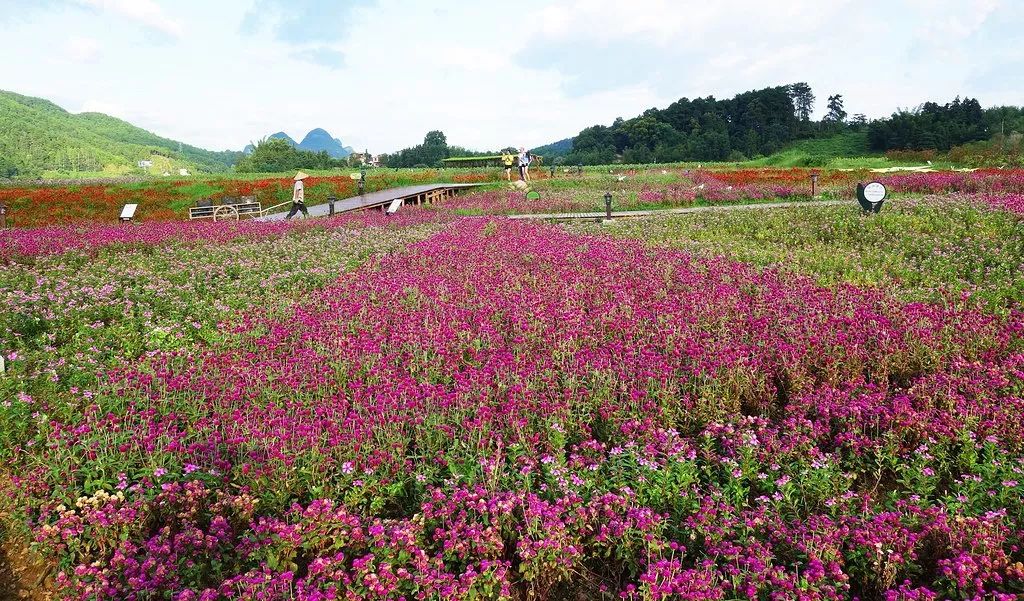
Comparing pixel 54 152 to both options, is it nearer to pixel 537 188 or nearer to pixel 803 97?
pixel 537 188

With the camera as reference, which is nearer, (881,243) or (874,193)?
(881,243)

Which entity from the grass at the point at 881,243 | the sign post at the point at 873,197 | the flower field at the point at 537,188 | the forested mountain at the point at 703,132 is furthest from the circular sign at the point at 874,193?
the forested mountain at the point at 703,132

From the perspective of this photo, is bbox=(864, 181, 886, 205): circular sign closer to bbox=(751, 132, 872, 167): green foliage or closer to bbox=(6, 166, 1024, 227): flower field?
bbox=(6, 166, 1024, 227): flower field

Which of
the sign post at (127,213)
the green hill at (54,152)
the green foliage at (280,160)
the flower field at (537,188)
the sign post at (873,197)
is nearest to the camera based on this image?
the sign post at (873,197)

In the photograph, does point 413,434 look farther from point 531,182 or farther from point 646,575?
point 531,182

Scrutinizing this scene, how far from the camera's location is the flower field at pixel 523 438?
3.06m

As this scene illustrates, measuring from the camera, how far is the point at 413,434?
14.8 ft

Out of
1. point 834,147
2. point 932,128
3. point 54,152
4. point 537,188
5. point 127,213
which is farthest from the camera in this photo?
point 54,152

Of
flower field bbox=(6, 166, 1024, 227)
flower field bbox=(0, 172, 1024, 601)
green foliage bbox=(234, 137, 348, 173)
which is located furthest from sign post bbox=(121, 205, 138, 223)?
green foliage bbox=(234, 137, 348, 173)

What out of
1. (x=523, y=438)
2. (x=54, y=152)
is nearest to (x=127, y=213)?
(x=523, y=438)

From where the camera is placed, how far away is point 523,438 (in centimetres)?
392

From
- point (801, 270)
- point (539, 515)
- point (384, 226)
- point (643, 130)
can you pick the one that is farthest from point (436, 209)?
point (643, 130)

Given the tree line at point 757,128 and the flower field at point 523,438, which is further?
the tree line at point 757,128

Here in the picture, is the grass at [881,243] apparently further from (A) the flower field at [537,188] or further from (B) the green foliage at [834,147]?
(B) the green foliage at [834,147]
